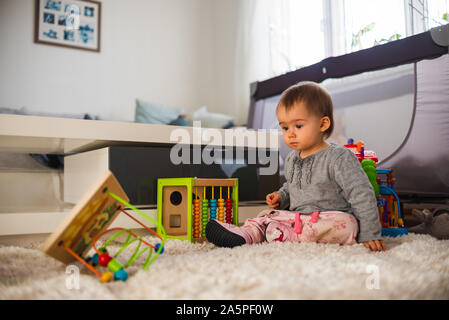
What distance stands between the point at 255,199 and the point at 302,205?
0.36 meters

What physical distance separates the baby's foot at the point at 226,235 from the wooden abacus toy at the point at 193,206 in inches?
4.1

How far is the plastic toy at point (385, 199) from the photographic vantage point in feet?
3.49

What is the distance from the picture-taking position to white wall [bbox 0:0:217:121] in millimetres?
2238

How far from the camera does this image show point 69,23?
7.86ft

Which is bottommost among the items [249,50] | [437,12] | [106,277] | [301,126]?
[106,277]

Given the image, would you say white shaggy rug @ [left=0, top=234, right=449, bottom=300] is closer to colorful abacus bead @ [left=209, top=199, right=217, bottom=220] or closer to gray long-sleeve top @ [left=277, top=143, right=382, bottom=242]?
gray long-sleeve top @ [left=277, top=143, right=382, bottom=242]

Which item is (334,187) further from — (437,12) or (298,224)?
(437,12)

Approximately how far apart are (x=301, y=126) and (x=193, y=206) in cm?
39

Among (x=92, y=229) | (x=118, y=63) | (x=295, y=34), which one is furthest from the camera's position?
(x=118, y=63)

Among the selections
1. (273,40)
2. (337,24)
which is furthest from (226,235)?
(273,40)

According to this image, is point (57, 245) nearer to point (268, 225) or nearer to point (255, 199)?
point (268, 225)

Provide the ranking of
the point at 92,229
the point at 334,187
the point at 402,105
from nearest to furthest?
the point at 92,229, the point at 334,187, the point at 402,105

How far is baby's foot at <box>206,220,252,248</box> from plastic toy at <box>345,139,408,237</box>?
418 millimetres

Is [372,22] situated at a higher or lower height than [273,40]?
lower
